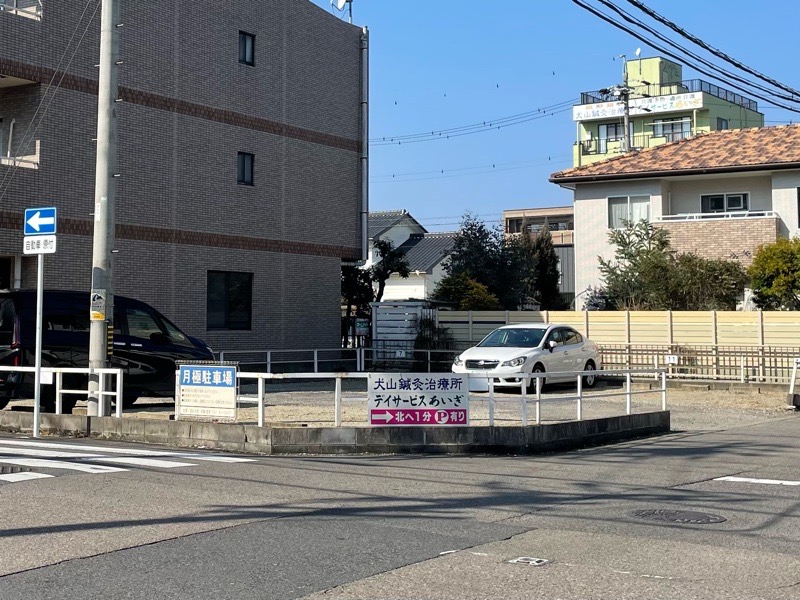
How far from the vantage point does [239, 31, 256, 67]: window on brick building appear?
97.6 feet

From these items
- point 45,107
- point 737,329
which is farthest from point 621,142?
point 45,107

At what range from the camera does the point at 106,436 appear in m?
15.3

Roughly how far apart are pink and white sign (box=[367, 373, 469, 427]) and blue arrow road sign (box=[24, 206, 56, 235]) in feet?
17.3

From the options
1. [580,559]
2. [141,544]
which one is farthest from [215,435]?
[580,559]

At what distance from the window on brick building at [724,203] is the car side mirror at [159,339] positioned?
78.2ft

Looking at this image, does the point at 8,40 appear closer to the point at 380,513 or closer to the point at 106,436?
the point at 106,436

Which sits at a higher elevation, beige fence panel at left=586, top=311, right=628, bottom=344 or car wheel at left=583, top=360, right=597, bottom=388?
beige fence panel at left=586, top=311, right=628, bottom=344

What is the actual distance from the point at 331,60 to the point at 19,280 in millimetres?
13285

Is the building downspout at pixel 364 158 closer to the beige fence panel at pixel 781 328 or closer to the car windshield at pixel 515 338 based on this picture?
the car windshield at pixel 515 338

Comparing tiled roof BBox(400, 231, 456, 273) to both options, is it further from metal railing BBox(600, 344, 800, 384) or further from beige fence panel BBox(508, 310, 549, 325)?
metal railing BBox(600, 344, 800, 384)

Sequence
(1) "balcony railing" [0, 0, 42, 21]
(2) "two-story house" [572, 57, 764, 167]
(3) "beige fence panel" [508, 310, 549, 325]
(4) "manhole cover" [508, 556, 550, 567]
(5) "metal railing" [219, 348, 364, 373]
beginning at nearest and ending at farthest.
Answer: (4) "manhole cover" [508, 556, 550, 567], (1) "balcony railing" [0, 0, 42, 21], (5) "metal railing" [219, 348, 364, 373], (3) "beige fence panel" [508, 310, 549, 325], (2) "two-story house" [572, 57, 764, 167]

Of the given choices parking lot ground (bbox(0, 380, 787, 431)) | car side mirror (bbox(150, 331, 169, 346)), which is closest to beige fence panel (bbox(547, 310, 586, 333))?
parking lot ground (bbox(0, 380, 787, 431))

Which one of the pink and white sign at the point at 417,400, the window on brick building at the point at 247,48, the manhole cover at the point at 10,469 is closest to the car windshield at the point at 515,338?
the pink and white sign at the point at 417,400

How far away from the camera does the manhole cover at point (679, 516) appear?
9078 millimetres
